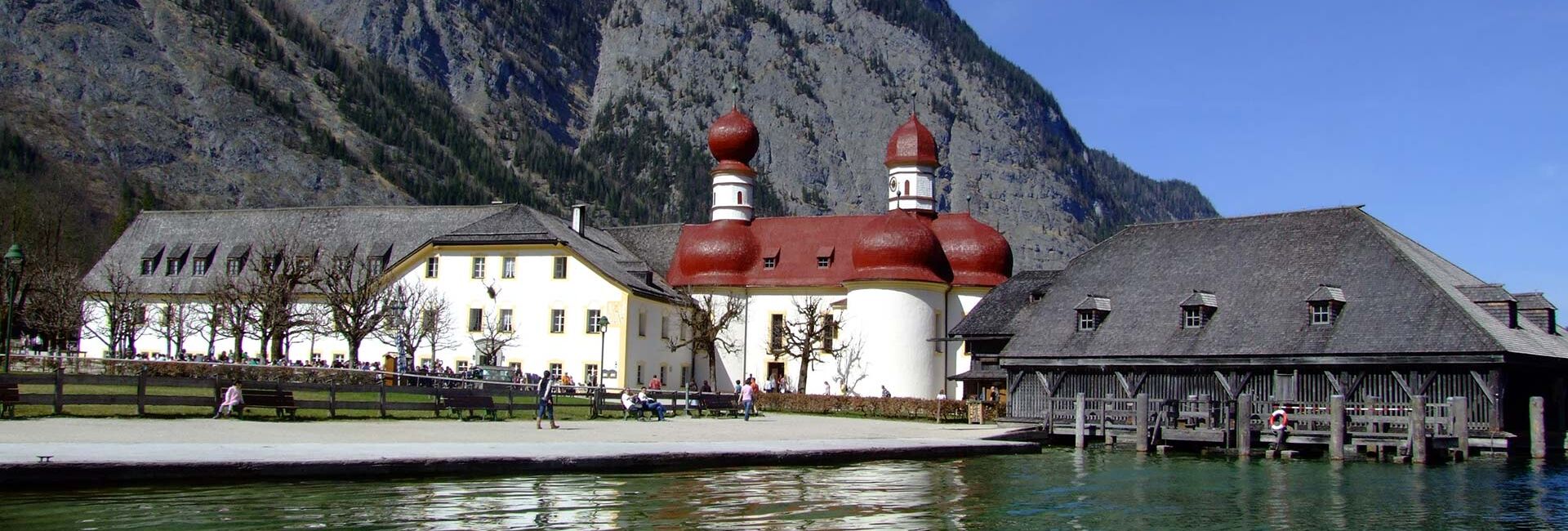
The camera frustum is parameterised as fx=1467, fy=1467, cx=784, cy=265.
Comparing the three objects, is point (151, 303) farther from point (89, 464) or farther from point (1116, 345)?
point (89, 464)

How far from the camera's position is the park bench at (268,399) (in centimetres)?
3359

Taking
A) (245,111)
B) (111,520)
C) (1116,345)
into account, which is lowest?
(111,520)

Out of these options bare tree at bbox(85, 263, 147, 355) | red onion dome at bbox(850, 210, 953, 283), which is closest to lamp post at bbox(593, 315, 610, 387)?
red onion dome at bbox(850, 210, 953, 283)

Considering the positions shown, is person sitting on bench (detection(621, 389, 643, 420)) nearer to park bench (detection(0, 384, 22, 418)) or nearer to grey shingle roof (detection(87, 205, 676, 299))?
park bench (detection(0, 384, 22, 418))

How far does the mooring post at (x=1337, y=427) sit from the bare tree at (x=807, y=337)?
29.2m

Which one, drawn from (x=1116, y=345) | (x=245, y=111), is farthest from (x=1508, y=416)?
(x=245, y=111)

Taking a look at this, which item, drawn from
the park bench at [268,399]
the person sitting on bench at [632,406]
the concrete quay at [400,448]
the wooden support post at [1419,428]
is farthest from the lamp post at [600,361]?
the wooden support post at [1419,428]

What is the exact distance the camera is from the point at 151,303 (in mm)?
69500

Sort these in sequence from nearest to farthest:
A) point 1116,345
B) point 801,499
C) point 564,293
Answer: point 801,499 → point 1116,345 → point 564,293

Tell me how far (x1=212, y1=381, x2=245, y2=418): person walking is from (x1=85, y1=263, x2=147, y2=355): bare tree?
29201 millimetres

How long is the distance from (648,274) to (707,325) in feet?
11.8

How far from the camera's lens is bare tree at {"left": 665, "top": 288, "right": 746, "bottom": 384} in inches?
2635

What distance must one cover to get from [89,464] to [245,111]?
171m

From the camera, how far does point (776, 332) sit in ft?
226
